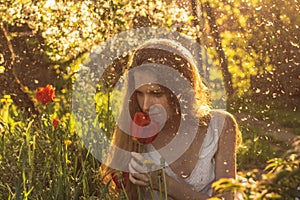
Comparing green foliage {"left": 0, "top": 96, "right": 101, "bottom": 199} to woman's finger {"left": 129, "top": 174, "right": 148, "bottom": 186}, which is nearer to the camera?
woman's finger {"left": 129, "top": 174, "right": 148, "bottom": 186}

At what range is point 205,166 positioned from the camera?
3008 mm

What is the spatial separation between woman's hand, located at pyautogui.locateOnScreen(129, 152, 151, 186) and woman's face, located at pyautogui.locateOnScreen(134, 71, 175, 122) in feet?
0.78

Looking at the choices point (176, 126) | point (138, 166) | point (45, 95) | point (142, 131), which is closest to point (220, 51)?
point (45, 95)

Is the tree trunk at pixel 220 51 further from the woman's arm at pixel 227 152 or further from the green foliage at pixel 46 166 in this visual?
the woman's arm at pixel 227 152

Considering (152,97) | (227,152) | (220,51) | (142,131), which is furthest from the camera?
(220,51)

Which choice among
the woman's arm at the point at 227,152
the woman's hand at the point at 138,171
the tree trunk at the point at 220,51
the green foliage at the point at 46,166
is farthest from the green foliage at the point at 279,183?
the tree trunk at the point at 220,51

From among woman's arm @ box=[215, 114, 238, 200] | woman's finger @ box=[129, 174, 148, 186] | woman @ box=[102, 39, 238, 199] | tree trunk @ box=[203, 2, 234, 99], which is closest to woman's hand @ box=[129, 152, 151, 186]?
woman's finger @ box=[129, 174, 148, 186]

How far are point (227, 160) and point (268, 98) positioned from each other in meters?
5.69

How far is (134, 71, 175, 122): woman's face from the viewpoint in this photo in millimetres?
2695

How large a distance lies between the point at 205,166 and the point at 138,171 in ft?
1.98

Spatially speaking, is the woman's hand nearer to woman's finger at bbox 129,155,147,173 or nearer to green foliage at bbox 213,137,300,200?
woman's finger at bbox 129,155,147,173

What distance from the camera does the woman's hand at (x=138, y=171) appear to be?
246 cm

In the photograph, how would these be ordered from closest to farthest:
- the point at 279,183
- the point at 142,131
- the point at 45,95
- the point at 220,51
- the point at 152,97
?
the point at 279,183, the point at 142,131, the point at 152,97, the point at 45,95, the point at 220,51

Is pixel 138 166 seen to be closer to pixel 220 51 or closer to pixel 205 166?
pixel 205 166
